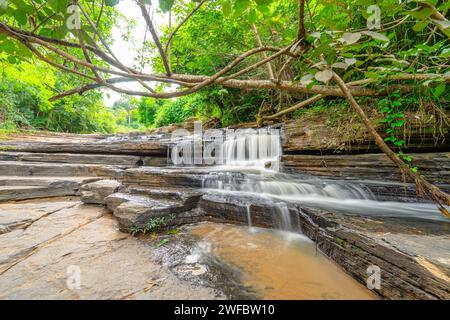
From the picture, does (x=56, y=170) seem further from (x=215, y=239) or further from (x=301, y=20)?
(x=301, y=20)

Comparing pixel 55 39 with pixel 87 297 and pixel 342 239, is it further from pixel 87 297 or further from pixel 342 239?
pixel 342 239

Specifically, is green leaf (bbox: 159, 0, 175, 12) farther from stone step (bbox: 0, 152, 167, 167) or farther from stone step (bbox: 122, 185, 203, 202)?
stone step (bbox: 0, 152, 167, 167)

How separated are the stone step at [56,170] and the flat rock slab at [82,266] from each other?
81.0 inches

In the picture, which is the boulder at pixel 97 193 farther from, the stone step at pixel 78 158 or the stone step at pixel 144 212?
the stone step at pixel 78 158

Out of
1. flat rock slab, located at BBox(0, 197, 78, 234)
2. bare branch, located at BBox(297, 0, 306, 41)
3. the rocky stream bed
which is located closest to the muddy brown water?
the rocky stream bed

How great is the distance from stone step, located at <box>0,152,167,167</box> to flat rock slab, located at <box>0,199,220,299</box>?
10.5 feet

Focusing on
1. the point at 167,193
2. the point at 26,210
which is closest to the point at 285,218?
the point at 167,193

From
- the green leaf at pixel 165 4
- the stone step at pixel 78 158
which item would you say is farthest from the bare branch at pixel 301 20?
the stone step at pixel 78 158

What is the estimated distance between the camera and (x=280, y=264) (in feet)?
5.58

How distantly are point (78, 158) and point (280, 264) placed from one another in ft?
19.4

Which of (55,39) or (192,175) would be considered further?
(192,175)
